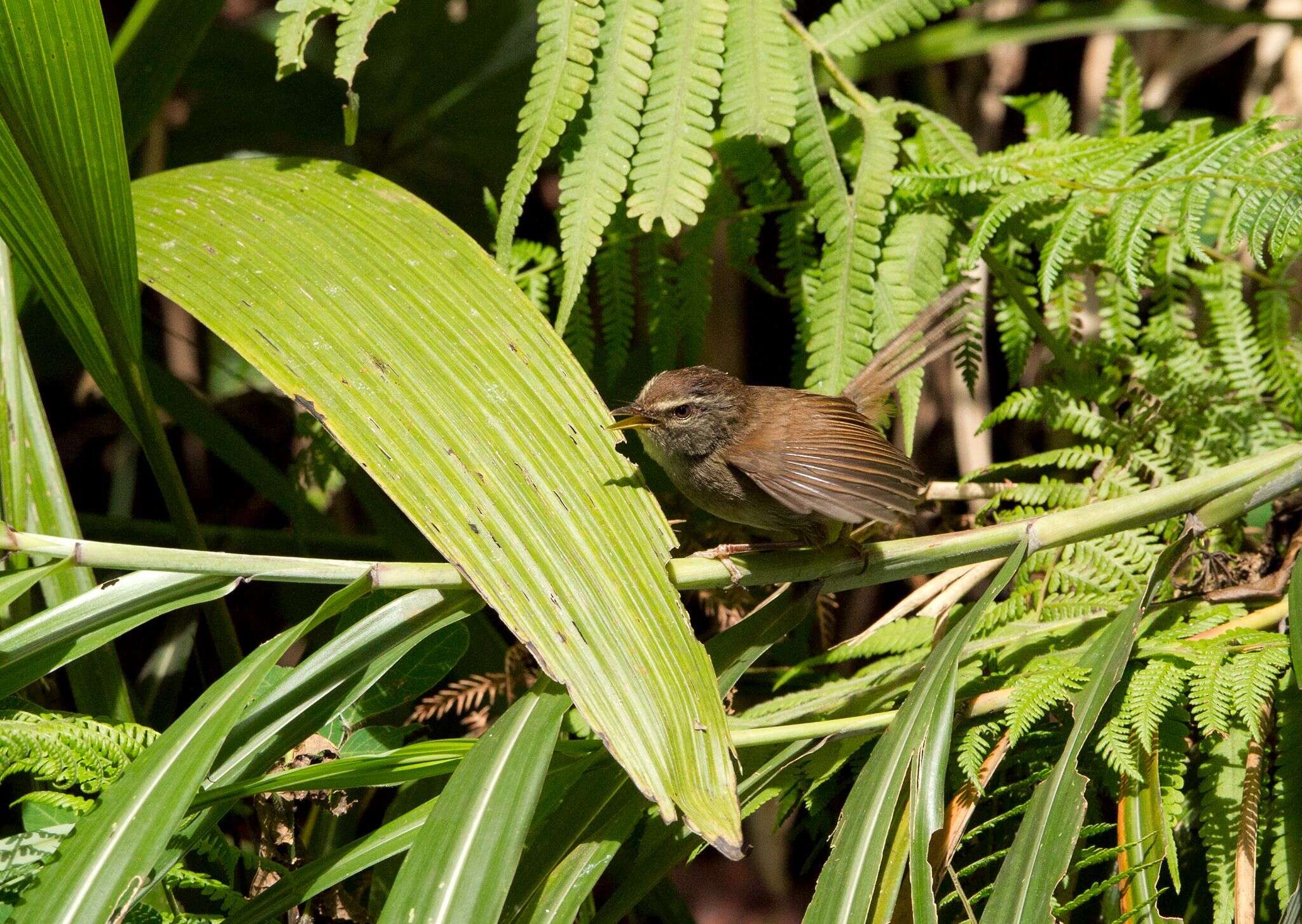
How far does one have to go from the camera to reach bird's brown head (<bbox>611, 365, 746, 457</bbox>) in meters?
1.85

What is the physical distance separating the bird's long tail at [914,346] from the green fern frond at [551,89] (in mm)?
632

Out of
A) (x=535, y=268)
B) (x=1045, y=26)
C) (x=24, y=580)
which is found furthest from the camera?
(x=1045, y=26)

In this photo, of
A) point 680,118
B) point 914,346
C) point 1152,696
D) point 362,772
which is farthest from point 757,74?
point 362,772

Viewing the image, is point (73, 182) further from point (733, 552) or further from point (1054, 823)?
point (1054, 823)

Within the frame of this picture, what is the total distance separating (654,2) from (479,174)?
1.17 metres

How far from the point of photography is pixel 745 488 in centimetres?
182

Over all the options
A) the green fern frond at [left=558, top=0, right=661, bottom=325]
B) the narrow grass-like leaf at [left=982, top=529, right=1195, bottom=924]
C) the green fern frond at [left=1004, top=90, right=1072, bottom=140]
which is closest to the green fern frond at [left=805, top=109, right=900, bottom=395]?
the green fern frond at [left=558, top=0, right=661, bottom=325]

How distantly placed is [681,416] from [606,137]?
478 millimetres

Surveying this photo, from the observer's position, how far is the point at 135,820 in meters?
1.09

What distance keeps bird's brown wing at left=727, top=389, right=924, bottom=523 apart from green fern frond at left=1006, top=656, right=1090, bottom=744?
280mm

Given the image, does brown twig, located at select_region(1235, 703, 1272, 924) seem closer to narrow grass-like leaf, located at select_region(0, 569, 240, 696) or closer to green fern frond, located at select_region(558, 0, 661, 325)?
green fern frond, located at select_region(558, 0, 661, 325)

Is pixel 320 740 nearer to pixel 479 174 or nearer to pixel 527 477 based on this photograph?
pixel 527 477

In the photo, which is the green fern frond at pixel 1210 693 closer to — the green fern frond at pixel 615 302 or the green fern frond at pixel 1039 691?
the green fern frond at pixel 1039 691

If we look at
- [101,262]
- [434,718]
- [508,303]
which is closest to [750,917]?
[434,718]
